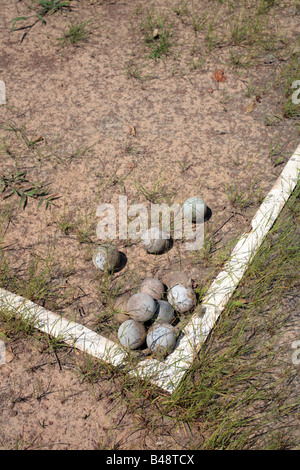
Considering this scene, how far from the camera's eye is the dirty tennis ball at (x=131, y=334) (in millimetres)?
2816

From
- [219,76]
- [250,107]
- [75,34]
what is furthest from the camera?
[75,34]

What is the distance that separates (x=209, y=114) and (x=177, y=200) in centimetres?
111

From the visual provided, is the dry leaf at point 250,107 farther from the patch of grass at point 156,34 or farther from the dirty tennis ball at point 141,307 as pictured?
the dirty tennis ball at point 141,307

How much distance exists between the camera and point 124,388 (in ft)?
9.02

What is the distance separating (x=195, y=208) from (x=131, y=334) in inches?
45.6

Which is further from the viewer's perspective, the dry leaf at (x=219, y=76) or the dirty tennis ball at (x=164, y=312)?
the dry leaf at (x=219, y=76)

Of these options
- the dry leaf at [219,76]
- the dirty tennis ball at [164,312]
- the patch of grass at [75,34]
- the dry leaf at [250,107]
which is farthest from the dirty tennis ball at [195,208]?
the patch of grass at [75,34]

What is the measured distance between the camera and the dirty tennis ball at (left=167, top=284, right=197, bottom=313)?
298 cm

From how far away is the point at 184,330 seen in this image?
2.86m

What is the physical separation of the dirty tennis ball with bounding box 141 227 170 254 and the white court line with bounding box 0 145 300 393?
478 mm

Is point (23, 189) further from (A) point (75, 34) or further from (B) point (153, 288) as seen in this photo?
(A) point (75, 34)

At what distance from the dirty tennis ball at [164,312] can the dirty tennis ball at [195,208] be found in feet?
2.75

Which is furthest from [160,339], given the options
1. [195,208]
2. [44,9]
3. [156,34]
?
[44,9]
